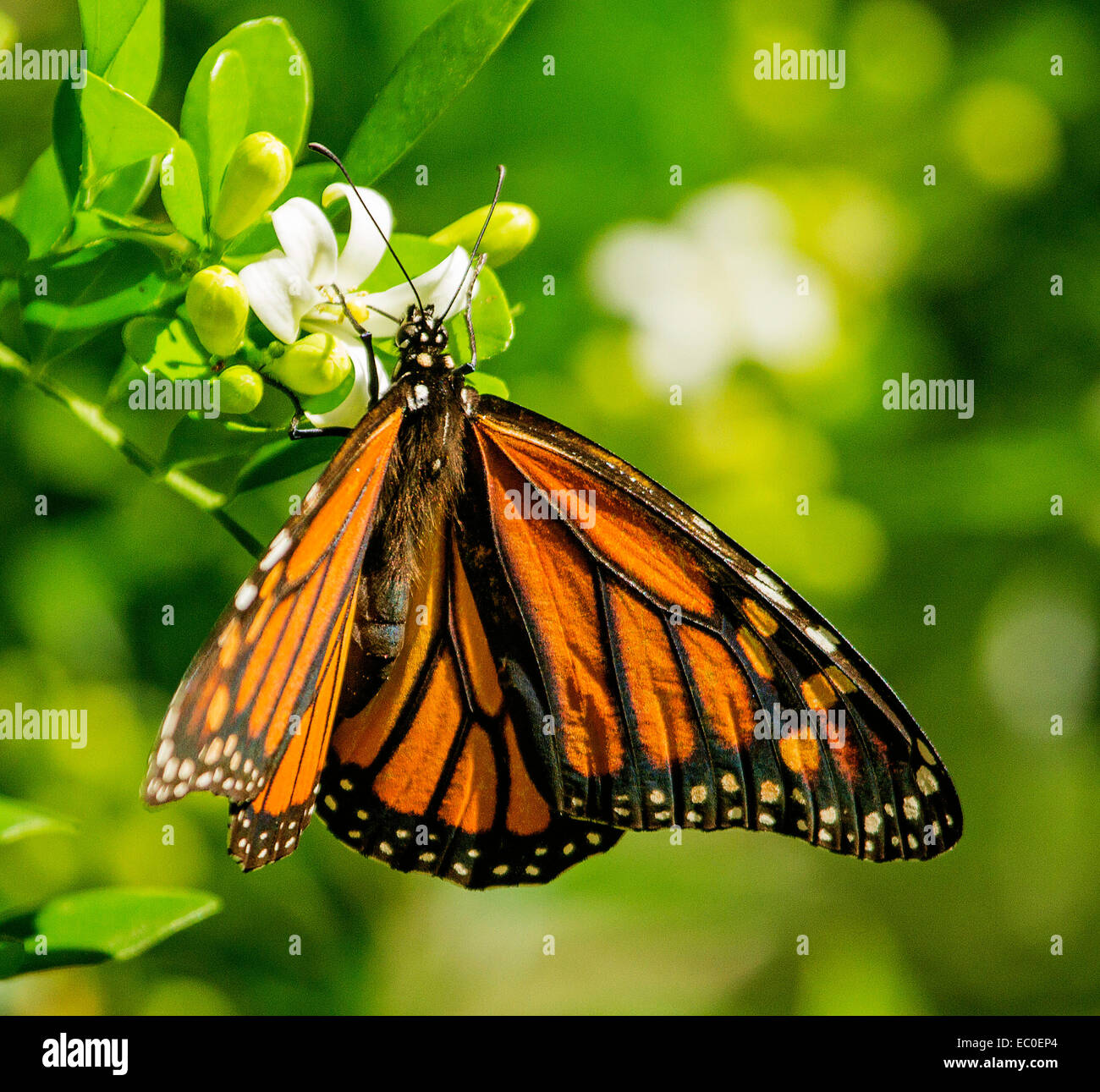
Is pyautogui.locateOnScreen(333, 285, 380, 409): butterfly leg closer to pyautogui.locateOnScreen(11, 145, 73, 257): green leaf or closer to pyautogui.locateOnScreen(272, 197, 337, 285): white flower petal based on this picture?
pyautogui.locateOnScreen(272, 197, 337, 285): white flower petal

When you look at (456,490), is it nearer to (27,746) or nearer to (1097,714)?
(27,746)

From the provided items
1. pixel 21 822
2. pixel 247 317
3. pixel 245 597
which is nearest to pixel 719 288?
pixel 247 317

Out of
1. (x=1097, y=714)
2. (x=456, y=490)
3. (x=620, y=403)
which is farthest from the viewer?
(x=1097, y=714)

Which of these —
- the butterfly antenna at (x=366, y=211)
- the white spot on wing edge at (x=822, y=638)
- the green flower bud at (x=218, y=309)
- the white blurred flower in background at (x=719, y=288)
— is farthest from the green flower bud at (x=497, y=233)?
the white blurred flower in background at (x=719, y=288)

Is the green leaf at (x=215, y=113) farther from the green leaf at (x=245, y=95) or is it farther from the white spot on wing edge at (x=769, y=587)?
the white spot on wing edge at (x=769, y=587)

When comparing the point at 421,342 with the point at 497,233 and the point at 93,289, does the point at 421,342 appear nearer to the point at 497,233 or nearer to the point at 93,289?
the point at 497,233
